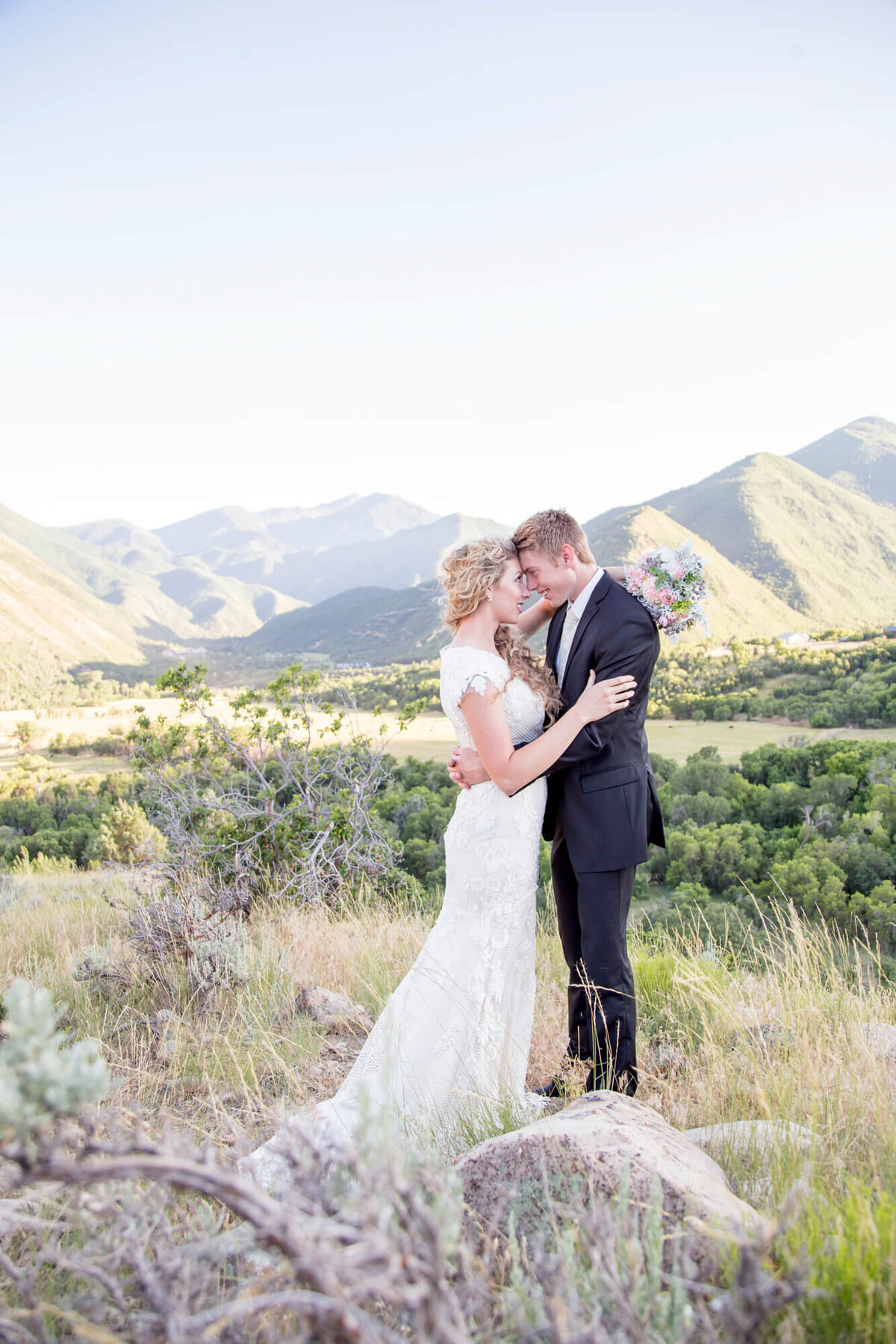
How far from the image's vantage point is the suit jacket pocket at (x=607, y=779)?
3.12 m

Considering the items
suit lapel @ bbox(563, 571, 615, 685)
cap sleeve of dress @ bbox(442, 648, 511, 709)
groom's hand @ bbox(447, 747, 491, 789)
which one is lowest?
groom's hand @ bbox(447, 747, 491, 789)

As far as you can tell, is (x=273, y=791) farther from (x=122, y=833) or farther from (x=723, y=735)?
(x=723, y=735)

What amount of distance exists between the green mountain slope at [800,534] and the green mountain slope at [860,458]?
20501 mm

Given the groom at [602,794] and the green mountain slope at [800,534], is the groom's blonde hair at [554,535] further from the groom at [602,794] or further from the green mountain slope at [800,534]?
the green mountain slope at [800,534]

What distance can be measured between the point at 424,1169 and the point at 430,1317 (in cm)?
25

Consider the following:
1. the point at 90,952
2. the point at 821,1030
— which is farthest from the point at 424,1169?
the point at 90,952

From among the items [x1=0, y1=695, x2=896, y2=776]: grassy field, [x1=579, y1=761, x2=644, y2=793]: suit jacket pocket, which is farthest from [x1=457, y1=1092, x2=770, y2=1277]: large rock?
[x1=0, y1=695, x2=896, y2=776]: grassy field

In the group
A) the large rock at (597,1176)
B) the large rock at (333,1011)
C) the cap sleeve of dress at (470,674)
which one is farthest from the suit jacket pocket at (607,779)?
the large rock at (333,1011)

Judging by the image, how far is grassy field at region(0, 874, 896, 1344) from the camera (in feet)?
4.78

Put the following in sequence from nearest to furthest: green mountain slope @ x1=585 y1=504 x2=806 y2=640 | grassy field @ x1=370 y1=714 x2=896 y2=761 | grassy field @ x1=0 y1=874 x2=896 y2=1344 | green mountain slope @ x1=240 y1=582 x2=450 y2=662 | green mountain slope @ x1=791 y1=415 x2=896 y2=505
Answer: grassy field @ x1=0 y1=874 x2=896 y2=1344 < grassy field @ x1=370 y1=714 x2=896 y2=761 < green mountain slope @ x1=585 y1=504 x2=806 y2=640 < green mountain slope @ x1=240 y1=582 x2=450 y2=662 < green mountain slope @ x1=791 y1=415 x2=896 y2=505

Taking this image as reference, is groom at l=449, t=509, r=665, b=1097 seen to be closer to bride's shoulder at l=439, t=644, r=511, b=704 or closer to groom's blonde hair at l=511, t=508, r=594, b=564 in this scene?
groom's blonde hair at l=511, t=508, r=594, b=564

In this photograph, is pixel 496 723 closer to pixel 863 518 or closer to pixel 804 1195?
pixel 804 1195

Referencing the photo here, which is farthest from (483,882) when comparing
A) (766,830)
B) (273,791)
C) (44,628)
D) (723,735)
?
(44,628)

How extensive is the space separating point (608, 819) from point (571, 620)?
90 cm
